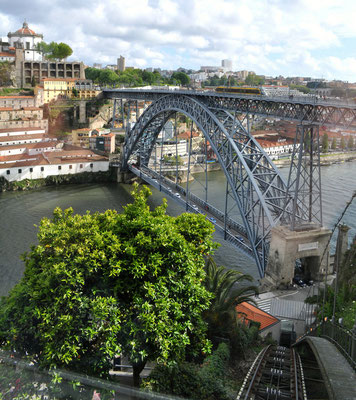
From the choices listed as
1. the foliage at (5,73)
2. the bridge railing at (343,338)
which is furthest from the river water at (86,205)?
the foliage at (5,73)

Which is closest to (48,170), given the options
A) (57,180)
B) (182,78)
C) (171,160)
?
(57,180)

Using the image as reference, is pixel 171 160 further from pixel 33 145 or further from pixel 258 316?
pixel 258 316

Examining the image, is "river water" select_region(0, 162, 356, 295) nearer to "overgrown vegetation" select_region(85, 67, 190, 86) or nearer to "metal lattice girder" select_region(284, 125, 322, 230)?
"metal lattice girder" select_region(284, 125, 322, 230)

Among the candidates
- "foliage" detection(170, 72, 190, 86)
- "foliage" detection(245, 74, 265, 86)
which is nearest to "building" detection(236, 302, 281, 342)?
"foliage" detection(245, 74, 265, 86)

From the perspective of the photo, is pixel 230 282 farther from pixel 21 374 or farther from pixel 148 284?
pixel 21 374

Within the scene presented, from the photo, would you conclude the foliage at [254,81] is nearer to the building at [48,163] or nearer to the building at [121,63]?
the building at [48,163]

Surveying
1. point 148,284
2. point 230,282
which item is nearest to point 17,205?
point 230,282

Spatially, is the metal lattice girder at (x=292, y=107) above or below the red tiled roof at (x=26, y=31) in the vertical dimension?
below
